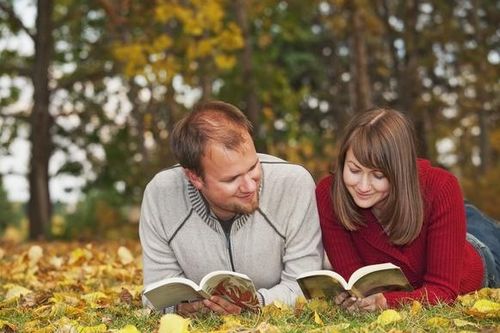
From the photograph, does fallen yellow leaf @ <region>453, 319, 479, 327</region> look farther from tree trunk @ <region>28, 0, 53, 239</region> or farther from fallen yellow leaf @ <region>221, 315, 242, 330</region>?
tree trunk @ <region>28, 0, 53, 239</region>

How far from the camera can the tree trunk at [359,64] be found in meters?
13.1

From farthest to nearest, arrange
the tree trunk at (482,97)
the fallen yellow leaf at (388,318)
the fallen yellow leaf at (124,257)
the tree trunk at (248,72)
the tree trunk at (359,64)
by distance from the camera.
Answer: the tree trunk at (482,97) < the tree trunk at (248,72) < the tree trunk at (359,64) < the fallen yellow leaf at (124,257) < the fallen yellow leaf at (388,318)

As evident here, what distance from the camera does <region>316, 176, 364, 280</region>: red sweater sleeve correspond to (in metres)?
4.54

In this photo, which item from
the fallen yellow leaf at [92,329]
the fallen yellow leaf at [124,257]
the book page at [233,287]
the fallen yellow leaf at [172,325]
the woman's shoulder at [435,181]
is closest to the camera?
the fallen yellow leaf at [172,325]

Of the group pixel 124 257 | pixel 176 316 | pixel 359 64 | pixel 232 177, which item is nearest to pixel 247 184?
pixel 232 177

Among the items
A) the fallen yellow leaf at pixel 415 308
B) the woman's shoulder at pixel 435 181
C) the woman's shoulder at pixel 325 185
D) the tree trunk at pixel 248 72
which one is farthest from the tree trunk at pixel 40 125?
the fallen yellow leaf at pixel 415 308

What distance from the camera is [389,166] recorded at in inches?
164

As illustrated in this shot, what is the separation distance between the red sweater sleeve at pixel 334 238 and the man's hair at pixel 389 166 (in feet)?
0.33

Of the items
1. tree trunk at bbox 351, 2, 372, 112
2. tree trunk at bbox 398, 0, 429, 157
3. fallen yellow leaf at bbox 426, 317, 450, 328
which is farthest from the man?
tree trunk at bbox 398, 0, 429, 157

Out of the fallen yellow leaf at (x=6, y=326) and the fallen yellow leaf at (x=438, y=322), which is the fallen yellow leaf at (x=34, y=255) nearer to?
the fallen yellow leaf at (x=6, y=326)

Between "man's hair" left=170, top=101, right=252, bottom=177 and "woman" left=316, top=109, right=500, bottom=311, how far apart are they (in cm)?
58

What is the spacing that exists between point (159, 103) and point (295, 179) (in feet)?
41.9

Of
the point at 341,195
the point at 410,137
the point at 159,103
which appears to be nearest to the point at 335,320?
the point at 341,195

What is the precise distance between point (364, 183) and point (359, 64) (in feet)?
30.4
